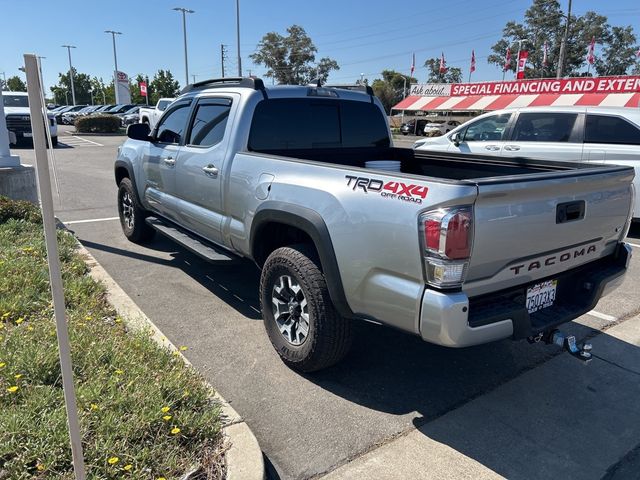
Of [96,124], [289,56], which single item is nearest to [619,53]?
[289,56]

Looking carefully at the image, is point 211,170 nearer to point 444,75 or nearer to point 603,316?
point 603,316

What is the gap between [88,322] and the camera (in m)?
3.95

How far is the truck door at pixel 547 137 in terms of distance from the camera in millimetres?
7918

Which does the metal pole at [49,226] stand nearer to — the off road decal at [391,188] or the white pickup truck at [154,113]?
the off road decal at [391,188]

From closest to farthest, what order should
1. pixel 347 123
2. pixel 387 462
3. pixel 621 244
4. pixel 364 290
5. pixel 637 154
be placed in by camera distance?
1. pixel 387 462
2. pixel 364 290
3. pixel 621 244
4. pixel 347 123
5. pixel 637 154

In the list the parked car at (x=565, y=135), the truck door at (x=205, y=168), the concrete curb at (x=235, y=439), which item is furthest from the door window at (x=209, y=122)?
the parked car at (x=565, y=135)

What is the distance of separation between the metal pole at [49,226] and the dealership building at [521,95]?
22.2m

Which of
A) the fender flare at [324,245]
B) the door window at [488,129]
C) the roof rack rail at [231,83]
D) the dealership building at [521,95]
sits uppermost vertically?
the dealership building at [521,95]

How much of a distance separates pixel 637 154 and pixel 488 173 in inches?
170

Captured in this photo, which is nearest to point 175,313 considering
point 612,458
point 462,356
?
point 462,356

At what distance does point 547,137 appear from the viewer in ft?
27.1

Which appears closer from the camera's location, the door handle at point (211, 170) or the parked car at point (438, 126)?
the door handle at point (211, 170)

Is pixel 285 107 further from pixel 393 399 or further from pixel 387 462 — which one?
pixel 387 462

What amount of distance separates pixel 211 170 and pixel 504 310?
106 inches
